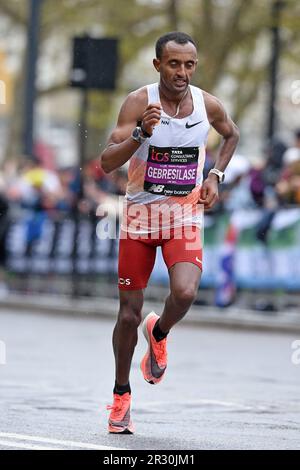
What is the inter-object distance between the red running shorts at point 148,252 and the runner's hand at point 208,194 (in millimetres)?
194

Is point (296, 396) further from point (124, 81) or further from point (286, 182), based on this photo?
point (124, 81)

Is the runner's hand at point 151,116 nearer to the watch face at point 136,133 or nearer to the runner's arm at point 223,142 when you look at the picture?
the watch face at point 136,133

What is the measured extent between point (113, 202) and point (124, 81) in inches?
748

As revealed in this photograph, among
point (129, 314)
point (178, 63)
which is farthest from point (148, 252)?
point (178, 63)

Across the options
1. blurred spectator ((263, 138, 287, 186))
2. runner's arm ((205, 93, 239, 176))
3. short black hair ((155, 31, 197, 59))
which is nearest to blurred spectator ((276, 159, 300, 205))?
blurred spectator ((263, 138, 287, 186))

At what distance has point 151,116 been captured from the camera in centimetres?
826

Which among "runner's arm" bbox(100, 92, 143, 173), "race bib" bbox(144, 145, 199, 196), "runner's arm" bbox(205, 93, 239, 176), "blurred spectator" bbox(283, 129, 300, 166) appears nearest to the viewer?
"runner's arm" bbox(100, 92, 143, 173)

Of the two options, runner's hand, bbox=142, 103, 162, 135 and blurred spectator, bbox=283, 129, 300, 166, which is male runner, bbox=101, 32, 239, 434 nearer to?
runner's hand, bbox=142, 103, 162, 135

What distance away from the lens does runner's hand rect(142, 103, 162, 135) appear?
8.26 meters

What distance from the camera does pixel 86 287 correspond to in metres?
21.2

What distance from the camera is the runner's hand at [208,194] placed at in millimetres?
8750

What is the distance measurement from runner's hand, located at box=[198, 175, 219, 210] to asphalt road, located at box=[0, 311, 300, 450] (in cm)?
128

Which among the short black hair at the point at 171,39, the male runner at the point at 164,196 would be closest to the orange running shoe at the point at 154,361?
the male runner at the point at 164,196
